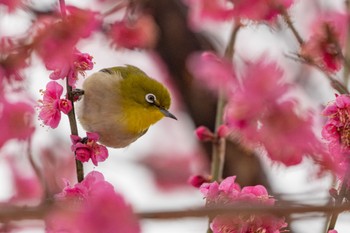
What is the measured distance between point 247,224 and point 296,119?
2.73ft

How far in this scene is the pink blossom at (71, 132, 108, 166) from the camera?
2.63 m

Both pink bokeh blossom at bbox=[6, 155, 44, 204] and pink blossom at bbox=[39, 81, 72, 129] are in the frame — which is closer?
pink blossom at bbox=[39, 81, 72, 129]

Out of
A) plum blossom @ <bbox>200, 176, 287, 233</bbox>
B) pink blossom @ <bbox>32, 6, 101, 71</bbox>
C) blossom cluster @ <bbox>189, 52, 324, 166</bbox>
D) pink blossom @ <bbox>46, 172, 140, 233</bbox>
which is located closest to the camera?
pink blossom @ <bbox>46, 172, 140, 233</bbox>

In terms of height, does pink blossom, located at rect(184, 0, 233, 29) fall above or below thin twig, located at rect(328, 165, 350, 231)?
above

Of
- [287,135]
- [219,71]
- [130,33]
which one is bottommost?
[287,135]

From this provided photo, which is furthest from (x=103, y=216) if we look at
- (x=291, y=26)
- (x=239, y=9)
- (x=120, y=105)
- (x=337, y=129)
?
(x=120, y=105)

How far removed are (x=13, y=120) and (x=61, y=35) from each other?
Result: 2.60 feet

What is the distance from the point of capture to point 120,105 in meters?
3.79

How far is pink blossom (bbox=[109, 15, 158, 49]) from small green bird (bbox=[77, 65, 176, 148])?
13.6 inches

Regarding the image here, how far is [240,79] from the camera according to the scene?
3.38 m

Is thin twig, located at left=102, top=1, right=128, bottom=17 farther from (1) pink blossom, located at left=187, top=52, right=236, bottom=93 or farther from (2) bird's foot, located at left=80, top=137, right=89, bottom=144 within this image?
(2) bird's foot, located at left=80, top=137, right=89, bottom=144

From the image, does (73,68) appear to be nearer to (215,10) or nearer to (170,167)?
(215,10)

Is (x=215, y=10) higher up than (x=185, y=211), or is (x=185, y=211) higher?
(x=215, y=10)

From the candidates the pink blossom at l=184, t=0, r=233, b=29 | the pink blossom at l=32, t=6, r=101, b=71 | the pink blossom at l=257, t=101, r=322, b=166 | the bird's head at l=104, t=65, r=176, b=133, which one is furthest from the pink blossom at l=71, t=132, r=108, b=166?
the pink blossom at l=184, t=0, r=233, b=29
